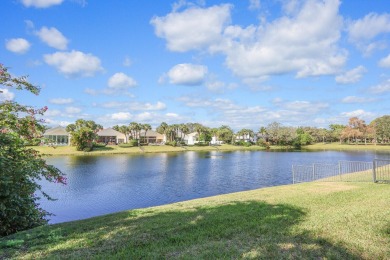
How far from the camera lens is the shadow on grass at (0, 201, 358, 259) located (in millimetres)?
5879

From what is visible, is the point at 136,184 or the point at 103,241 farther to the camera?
the point at 136,184

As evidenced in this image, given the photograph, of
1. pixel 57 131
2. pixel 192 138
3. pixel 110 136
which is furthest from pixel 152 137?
pixel 57 131

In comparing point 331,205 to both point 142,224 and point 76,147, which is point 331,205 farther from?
point 76,147

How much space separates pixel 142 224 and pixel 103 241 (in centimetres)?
169

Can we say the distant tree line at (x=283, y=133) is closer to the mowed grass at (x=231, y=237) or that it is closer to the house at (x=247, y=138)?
the house at (x=247, y=138)

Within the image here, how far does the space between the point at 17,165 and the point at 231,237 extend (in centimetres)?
671

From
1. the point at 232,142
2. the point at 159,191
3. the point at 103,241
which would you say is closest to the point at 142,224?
the point at 103,241

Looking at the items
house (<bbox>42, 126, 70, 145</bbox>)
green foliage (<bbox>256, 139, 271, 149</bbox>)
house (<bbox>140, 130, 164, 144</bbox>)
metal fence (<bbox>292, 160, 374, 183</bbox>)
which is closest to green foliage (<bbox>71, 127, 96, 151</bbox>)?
house (<bbox>42, 126, 70, 145</bbox>)

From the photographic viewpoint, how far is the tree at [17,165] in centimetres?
873

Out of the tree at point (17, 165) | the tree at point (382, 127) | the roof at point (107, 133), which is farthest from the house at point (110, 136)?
the tree at point (17, 165)

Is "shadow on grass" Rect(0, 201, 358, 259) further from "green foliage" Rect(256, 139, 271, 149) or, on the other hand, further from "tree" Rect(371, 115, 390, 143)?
"tree" Rect(371, 115, 390, 143)

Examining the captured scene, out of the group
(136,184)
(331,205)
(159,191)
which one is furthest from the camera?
(136,184)

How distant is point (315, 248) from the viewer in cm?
610

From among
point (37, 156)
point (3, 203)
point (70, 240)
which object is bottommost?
point (70, 240)
